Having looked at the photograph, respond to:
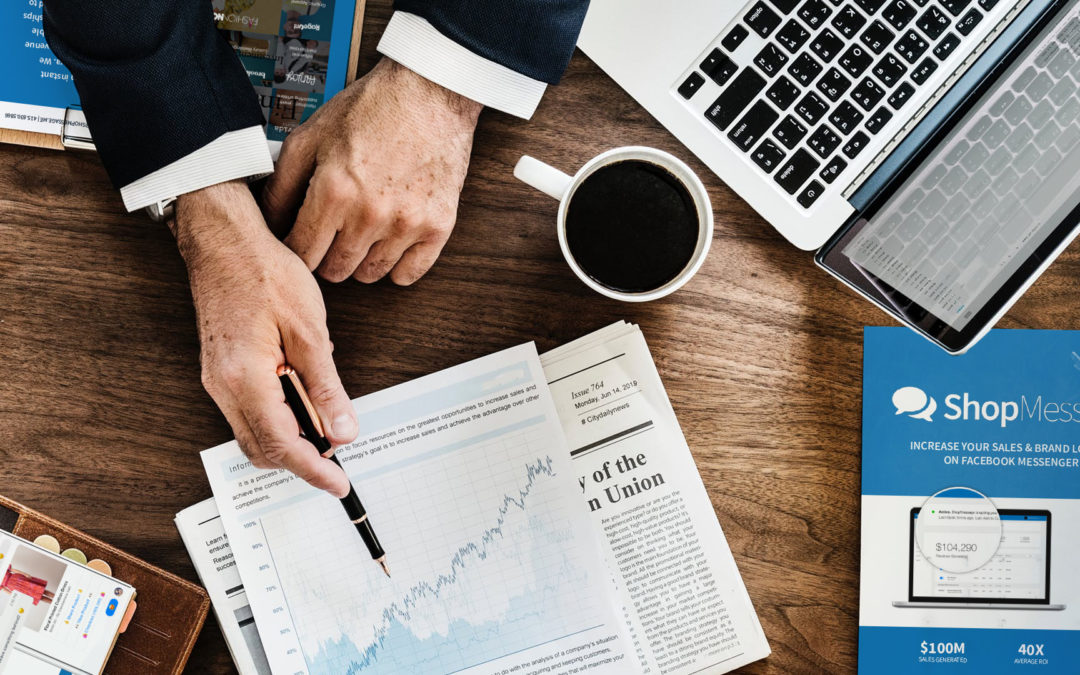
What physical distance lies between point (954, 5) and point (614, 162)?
34 centimetres

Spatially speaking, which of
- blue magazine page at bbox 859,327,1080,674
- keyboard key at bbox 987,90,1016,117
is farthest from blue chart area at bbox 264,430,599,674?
keyboard key at bbox 987,90,1016,117

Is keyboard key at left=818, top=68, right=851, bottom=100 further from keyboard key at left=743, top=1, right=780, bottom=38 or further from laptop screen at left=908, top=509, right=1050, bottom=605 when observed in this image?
laptop screen at left=908, top=509, right=1050, bottom=605

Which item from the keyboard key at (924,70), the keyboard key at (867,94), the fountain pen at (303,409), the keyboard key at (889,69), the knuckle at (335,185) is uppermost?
the keyboard key at (924,70)

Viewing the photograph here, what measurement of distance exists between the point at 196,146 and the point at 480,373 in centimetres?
34

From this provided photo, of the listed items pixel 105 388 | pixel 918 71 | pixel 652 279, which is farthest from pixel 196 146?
pixel 918 71

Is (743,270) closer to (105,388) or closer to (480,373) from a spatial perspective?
(480,373)

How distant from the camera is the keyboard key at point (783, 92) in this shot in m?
0.74

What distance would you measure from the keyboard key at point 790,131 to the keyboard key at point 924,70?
112 millimetres

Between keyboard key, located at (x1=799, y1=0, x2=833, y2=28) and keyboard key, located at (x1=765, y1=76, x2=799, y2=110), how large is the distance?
6cm

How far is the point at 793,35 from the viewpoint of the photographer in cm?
74

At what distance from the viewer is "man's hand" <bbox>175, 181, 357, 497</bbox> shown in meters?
0.72

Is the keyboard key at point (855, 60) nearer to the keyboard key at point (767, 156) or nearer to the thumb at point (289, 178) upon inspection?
the keyboard key at point (767, 156)

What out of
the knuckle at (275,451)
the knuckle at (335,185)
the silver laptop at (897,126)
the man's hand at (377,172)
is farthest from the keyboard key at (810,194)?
the knuckle at (275,451)

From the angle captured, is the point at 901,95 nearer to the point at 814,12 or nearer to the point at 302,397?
the point at 814,12
